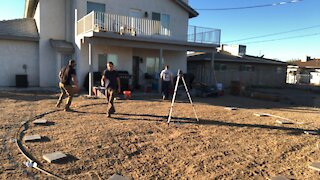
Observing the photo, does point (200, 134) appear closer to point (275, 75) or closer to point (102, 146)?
point (102, 146)

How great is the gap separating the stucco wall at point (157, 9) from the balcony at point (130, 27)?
112 centimetres

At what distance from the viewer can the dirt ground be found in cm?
423

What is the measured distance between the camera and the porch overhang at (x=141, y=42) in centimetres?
1291

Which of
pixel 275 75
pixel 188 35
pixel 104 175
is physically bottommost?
pixel 104 175

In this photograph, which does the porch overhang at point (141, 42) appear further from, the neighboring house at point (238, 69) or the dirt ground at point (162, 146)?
the dirt ground at point (162, 146)

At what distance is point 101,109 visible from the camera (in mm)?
9516

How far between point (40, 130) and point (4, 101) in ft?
18.2

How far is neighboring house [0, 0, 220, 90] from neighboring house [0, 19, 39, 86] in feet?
1.20

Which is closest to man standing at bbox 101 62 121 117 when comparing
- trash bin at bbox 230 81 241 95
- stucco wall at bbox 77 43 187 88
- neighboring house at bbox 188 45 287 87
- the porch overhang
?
the porch overhang

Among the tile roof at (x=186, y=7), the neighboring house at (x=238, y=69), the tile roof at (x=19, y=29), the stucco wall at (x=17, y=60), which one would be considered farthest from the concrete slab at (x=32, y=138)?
the neighboring house at (x=238, y=69)

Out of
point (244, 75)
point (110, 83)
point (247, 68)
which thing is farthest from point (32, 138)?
point (247, 68)

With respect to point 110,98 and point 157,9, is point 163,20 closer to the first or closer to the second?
point 157,9

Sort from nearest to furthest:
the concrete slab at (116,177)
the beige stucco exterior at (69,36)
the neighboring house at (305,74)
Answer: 1. the concrete slab at (116,177)
2. the beige stucco exterior at (69,36)
3. the neighboring house at (305,74)

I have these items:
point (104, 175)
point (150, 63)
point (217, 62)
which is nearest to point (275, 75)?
point (217, 62)
